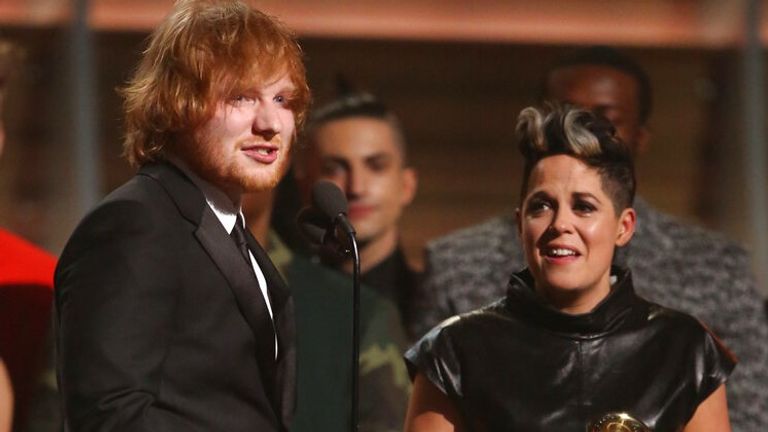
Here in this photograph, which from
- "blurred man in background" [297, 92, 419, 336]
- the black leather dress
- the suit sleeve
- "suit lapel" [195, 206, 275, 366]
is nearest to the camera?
the suit sleeve

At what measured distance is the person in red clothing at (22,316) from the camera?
289cm

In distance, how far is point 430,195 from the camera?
213 inches

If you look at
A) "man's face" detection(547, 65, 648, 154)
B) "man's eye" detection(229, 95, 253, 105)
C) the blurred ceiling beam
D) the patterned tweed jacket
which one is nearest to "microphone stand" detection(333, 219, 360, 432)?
"man's eye" detection(229, 95, 253, 105)

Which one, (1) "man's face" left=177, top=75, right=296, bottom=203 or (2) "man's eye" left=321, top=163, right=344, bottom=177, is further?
(2) "man's eye" left=321, top=163, right=344, bottom=177

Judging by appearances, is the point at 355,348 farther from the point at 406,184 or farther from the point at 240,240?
the point at 406,184

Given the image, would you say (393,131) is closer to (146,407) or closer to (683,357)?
(683,357)

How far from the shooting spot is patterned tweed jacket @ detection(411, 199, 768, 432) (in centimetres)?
328

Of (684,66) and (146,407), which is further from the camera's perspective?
(684,66)

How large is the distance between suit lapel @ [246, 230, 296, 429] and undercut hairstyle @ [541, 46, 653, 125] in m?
1.32

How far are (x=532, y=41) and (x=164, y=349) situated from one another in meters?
3.38

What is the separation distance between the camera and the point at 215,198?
2.18 m

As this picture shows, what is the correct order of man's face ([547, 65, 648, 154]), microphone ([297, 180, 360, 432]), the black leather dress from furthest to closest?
man's face ([547, 65, 648, 154])
the black leather dress
microphone ([297, 180, 360, 432])

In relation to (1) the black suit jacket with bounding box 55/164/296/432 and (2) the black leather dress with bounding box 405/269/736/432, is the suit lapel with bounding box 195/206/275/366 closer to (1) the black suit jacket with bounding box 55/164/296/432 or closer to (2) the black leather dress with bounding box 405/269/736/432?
(1) the black suit jacket with bounding box 55/164/296/432

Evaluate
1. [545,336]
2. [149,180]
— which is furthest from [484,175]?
[149,180]
